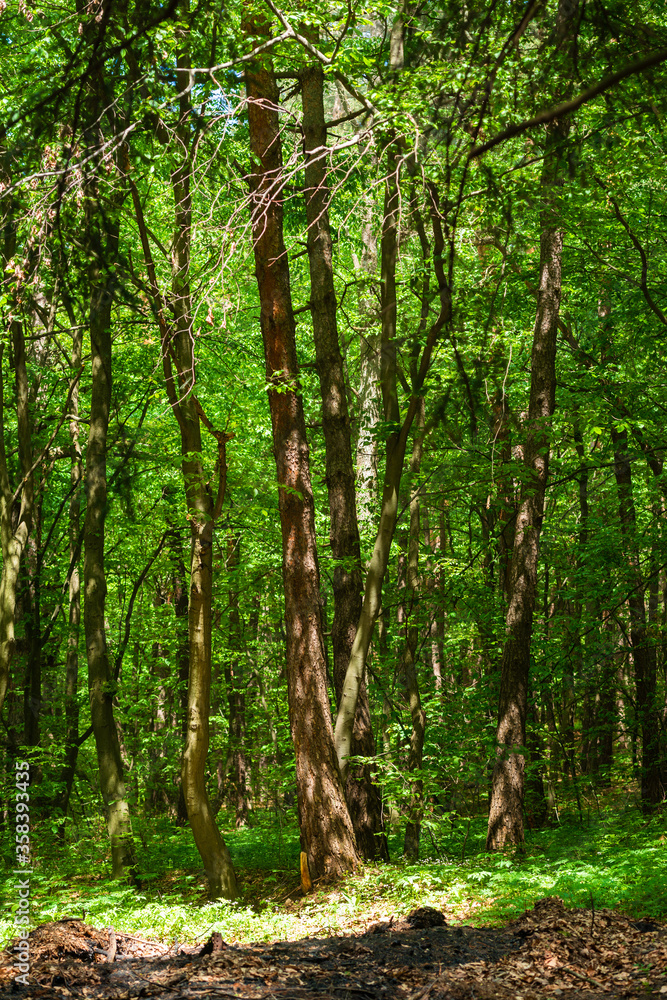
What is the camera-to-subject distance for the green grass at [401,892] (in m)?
5.14

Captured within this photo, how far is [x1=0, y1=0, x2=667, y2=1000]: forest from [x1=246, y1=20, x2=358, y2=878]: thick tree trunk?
3cm

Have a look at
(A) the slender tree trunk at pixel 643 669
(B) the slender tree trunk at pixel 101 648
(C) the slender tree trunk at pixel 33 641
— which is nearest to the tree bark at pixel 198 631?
(B) the slender tree trunk at pixel 101 648

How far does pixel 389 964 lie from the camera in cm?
383

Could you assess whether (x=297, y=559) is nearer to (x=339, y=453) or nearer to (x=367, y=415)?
(x=339, y=453)

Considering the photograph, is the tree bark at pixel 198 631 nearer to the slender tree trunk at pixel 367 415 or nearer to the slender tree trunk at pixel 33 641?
the slender tree trunk at pixel 367 415

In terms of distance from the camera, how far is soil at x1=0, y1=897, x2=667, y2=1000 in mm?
3406

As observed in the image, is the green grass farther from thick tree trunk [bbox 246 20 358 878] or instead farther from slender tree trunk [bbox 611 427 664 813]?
slender tree trunk [bbox 611 427 664 813]

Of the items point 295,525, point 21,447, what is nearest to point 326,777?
point 295,525

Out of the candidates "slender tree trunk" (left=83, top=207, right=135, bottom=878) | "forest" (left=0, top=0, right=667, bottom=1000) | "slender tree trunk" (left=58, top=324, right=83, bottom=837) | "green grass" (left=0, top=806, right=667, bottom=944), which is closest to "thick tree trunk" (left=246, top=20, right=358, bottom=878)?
"forest" (left=0, top=0, right=667, bottom=1000)

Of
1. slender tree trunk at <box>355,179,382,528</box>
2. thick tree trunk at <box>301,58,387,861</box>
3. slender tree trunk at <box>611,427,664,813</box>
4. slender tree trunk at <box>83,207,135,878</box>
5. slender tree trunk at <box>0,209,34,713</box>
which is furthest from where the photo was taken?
slender tree trunk at <box>355,179,382,528</box>

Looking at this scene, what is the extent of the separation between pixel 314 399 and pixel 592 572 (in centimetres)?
681

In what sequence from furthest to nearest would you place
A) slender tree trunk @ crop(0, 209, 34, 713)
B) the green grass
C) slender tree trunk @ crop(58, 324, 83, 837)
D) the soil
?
slender tree trunk @ crop(58, 324, 83, 837)
slender tree trunk @ crop(0, 209, 34, 713)
the green grass
the soil

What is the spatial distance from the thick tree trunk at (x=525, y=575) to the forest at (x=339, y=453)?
0.04m

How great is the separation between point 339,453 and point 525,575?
263 cm
